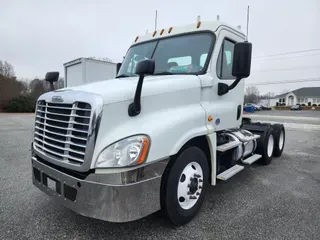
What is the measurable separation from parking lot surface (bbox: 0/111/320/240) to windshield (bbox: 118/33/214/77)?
1999mm

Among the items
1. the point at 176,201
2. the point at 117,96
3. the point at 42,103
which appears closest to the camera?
the point at 117,96

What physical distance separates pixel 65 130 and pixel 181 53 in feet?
6.61

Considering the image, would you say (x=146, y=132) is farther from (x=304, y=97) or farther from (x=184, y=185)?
(x=304, y=97)

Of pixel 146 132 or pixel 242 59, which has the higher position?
pixel 242 59

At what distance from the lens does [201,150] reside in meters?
3.08

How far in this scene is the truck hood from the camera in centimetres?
237

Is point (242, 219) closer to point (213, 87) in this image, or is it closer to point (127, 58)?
point (213, 87)

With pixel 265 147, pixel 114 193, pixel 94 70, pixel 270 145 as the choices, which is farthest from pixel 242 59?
pixel 94 70

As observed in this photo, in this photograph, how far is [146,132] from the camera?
2332mm

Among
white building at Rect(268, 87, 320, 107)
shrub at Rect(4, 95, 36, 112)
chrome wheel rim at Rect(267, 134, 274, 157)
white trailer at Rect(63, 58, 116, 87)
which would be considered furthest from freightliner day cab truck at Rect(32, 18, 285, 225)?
white building at Rect(268, 87, 320, 107)

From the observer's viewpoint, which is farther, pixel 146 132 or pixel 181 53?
pixel 181 53

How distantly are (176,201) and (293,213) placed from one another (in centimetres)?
178

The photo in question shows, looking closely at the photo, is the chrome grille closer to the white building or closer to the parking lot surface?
the parking lot surface

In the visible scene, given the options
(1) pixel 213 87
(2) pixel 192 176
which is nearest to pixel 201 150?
(2) pixel 192 176
